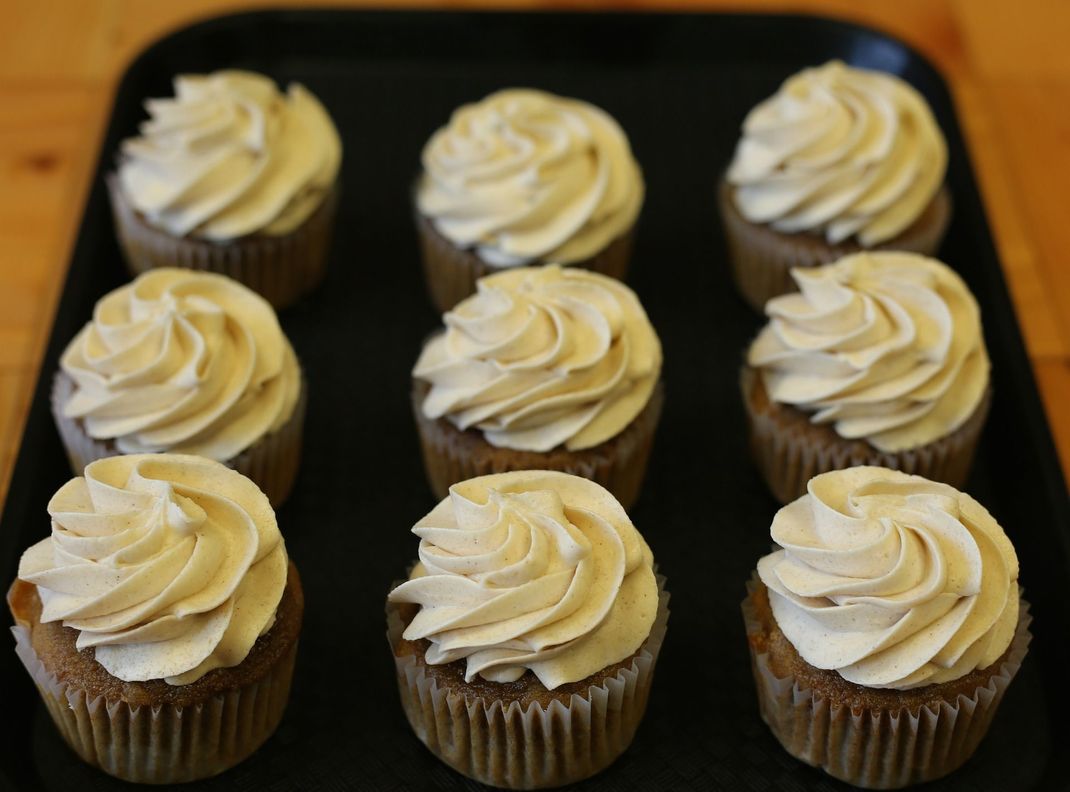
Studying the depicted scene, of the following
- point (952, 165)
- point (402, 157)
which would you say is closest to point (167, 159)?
point (402, 157)

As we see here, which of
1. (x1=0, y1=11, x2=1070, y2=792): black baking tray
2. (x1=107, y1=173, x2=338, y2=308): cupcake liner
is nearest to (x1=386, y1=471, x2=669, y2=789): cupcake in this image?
(x1=0, y1=11, x2=1070, y2=792): black baking tray

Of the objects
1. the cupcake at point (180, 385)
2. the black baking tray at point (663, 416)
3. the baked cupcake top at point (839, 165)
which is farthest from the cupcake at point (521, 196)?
the cupcake at point (180, 385)

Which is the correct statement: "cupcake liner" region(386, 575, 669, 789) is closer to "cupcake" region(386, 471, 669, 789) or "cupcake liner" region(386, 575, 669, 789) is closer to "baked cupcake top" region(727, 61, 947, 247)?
"cupcake" region(386, 471, 669, 789)

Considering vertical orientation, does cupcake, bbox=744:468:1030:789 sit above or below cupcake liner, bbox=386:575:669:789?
above

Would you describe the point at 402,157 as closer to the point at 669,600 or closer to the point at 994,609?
the point at 669,600

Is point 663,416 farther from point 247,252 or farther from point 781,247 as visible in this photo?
point 247,252
